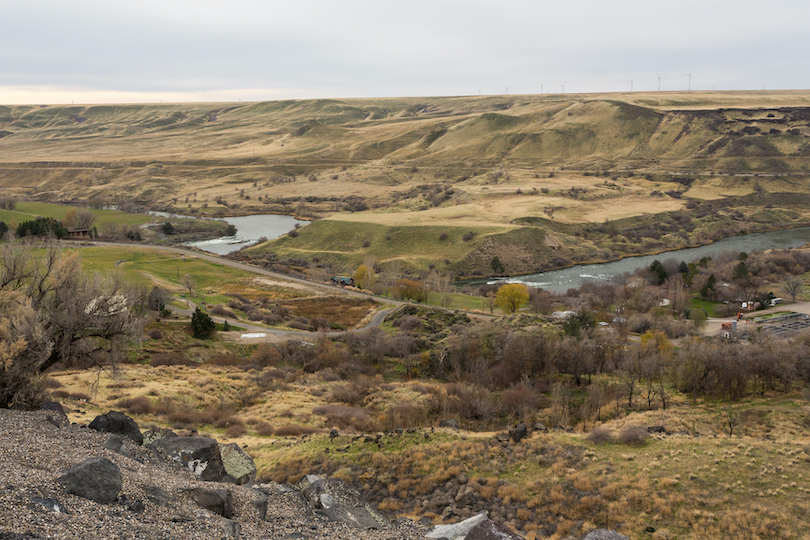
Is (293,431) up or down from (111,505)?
down

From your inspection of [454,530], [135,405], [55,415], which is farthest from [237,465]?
[135,405]

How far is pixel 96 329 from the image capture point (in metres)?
25.2

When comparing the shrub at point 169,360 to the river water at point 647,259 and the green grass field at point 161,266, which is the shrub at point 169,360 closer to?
the green grass field at point 161,266

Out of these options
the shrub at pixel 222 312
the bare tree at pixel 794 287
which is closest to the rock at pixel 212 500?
the shrub at pixel 222 312

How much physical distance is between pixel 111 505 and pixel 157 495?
1.37 m

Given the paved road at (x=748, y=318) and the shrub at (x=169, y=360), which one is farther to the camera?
the paved road at (x=748, y=318)

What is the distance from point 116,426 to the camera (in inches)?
790

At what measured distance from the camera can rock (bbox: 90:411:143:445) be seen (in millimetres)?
19844

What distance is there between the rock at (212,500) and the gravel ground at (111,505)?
31cm

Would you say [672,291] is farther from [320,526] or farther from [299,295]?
[320,526]

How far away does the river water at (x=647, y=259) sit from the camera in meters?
108

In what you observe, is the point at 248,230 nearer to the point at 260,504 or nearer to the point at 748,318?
the point at 748,318

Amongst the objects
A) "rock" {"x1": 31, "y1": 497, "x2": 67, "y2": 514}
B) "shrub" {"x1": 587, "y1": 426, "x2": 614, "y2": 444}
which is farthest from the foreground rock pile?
"shrub" {"x1": 587, "y1": 426, "x2": 614, "y2": 444}

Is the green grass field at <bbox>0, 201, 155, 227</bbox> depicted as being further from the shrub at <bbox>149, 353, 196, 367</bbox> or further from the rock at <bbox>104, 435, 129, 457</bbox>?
the rock at <bbox>104, 435, 129, 457</bbox>
